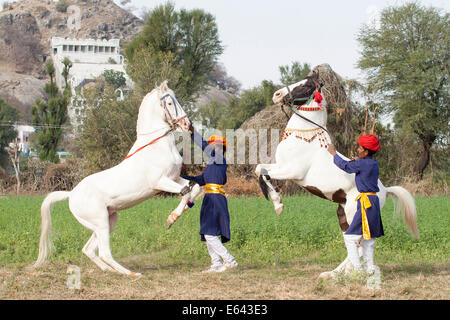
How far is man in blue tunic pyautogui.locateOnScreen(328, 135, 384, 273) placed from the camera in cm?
660

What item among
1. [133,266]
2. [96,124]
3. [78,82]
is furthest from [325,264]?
[78,82]

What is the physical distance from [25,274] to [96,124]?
54.4 feet

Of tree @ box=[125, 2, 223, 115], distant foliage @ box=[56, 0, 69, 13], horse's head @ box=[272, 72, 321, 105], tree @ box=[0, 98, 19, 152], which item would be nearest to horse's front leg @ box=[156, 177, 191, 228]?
horse's head @ box=[272, 72, 321, 105]

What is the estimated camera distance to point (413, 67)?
2745cm

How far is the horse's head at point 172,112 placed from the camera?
732 centimetres

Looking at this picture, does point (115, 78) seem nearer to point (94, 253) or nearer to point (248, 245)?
point (248, 245)

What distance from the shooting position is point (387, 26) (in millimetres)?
28422

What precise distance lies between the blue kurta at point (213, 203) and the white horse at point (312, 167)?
741 millimetres

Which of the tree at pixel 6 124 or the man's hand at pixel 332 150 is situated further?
the tree at pixel 6 124

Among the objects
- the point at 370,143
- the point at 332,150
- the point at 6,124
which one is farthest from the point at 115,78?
the point at 370,143

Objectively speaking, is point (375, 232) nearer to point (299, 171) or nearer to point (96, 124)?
point (299, 171)

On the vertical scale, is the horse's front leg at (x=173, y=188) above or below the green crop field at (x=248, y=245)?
above

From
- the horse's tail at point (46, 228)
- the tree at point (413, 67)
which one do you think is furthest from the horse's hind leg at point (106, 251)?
the tree at point (413, 67)

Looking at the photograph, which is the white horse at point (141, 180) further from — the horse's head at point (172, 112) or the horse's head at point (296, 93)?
the horse's head at point (296, 93)
